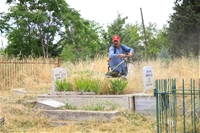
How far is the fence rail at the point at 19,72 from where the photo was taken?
15.2 meters

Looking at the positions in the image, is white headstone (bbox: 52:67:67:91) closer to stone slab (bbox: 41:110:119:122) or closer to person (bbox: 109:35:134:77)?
person (bbox: 109:35:134:77)

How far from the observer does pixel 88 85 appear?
9391 millimetres

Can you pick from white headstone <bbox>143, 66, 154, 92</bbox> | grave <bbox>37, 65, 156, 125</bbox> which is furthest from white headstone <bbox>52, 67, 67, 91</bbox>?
white headstone <bbox>143, 66, 154, 92</bbox>

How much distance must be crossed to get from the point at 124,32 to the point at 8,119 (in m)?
Answer: 30.9

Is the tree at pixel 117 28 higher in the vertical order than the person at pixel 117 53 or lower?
higher

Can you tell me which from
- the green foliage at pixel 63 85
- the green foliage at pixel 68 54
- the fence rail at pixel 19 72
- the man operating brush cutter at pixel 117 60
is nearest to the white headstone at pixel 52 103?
the green foliage at pixel 63 85

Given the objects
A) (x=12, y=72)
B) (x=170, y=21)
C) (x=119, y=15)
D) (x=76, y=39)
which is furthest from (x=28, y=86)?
(x=119, y=15)

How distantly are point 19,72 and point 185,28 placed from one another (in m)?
20.6

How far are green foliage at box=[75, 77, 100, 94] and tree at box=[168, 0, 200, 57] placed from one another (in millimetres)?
23577

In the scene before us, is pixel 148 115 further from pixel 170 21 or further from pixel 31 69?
pixel 170 21

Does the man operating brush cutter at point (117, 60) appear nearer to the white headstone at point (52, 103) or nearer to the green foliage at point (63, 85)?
the green foliage at point (63, 85)

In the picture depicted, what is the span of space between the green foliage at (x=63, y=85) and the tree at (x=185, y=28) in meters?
23.5

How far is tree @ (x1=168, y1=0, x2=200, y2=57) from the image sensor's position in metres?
32.5

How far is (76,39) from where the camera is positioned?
34188 millimetres
